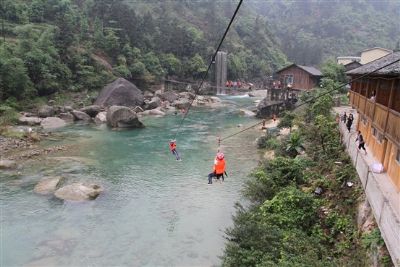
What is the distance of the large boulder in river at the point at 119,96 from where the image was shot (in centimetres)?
4697

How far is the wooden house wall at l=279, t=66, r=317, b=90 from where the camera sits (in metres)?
46.4

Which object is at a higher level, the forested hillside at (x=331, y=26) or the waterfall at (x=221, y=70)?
the forested hillside at (x=331, y=26)

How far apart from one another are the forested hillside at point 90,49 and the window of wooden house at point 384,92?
3600 cm

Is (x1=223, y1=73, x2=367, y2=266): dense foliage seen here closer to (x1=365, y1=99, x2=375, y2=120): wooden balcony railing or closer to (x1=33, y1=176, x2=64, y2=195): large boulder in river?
(x1=365, y1=99, x2=375, y2=120): wooden balcony railing

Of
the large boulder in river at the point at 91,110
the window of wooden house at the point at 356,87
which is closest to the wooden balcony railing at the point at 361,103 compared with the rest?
the window of wooden house at the point at 356,87

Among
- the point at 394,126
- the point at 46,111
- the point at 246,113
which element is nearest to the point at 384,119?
the point at 394,126

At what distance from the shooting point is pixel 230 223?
57.7 feet

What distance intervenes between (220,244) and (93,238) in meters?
5.45

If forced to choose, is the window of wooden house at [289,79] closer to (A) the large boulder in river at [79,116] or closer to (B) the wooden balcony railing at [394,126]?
(A) the large boulder in river at [79,116]

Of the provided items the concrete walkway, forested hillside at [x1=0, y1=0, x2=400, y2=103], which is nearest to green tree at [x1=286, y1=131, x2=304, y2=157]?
the concrete walkway

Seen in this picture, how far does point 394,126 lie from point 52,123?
33.8m

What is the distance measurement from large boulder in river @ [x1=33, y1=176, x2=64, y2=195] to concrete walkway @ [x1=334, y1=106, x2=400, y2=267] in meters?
15.7

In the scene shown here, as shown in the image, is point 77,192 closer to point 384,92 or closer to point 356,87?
point 384,92

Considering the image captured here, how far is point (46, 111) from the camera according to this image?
134ft
